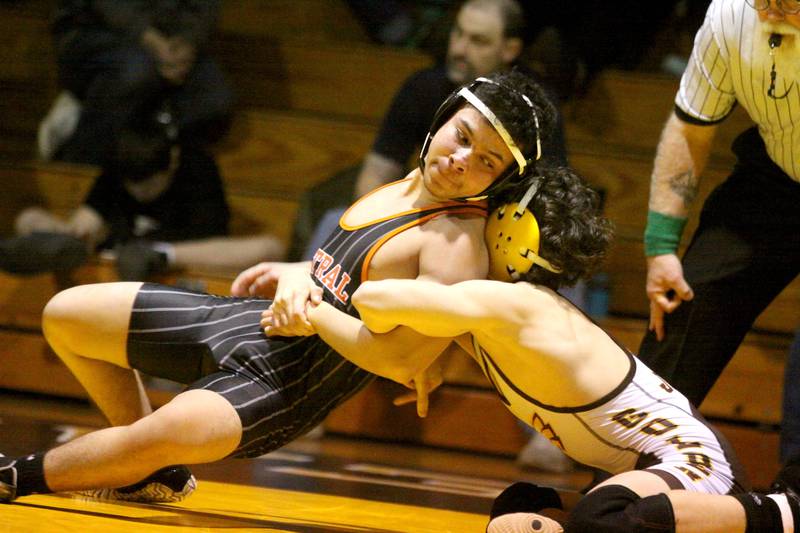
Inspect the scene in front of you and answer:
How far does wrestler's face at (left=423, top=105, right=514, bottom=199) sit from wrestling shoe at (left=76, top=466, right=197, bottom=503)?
869 mm

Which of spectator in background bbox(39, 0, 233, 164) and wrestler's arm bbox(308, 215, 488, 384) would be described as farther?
spectator in background bbox(39, 0, 233, 164)

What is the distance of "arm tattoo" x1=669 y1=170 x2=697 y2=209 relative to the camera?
303 cm

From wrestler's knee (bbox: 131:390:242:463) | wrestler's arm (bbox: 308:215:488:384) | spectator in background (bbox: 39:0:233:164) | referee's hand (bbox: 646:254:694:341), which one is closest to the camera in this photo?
wrestler's knee (bbox: 131:390:242:463)

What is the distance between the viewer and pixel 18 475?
2459 millimetres

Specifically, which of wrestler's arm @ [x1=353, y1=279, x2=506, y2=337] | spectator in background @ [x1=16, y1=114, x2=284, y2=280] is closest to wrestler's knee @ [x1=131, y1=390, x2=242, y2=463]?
wrestler's arm @ [x1=353, y1=279, x2=506, y2=337]

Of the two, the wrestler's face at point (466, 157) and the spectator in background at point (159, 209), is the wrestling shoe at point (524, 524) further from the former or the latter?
the spectator in background at point (159, 209)

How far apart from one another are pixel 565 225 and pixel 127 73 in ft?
9.14

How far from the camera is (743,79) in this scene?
2.85m

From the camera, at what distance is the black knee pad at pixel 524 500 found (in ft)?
8.38

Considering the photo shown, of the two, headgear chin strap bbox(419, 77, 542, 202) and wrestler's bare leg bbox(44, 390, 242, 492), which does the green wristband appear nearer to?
headgear chin strap bbox(419, 77, 542, 202)

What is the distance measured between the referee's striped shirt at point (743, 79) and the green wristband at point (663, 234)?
261 millimetres

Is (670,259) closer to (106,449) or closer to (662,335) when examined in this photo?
(662,335)

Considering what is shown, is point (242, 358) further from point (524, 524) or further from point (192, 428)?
point (524, 524)

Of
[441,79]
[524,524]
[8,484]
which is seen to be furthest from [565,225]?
[441,79]
